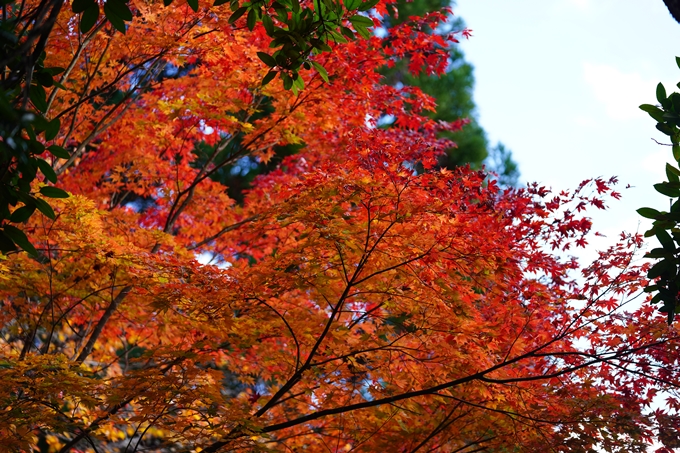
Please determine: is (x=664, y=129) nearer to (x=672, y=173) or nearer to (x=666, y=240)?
(x=672, y=173)

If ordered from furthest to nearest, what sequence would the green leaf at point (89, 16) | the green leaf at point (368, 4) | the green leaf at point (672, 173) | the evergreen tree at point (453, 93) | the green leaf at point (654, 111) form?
1. the evergreen tree at point (453, 93)
2. the green leaf at point (654, 111)
3. the green leaf at point (672, 173)
4. the green leaf at point (368, 4)
5. the green leaf at point (89, 16)

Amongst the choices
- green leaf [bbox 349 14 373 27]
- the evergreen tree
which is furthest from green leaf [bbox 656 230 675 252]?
the evergreen tree

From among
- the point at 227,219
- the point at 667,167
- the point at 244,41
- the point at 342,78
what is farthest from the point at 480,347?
the point at 227,219

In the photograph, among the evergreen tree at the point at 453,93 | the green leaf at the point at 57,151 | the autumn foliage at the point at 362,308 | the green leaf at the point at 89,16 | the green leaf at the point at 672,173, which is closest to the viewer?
the green leaf at the point at 57,151

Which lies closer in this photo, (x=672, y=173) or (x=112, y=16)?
(x=112, y=16)

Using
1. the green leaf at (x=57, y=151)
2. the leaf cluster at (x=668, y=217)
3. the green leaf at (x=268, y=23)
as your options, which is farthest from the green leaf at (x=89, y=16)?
the leaf cluster at (x=668, y=217)

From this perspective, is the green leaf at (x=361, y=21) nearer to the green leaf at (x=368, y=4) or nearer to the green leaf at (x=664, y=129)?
the green leaf at (x=368, y=4)

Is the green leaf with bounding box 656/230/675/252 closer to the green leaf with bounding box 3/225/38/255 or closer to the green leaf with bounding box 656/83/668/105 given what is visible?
the green leaf with bounding box 656/83/668/105

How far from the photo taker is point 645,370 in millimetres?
4770

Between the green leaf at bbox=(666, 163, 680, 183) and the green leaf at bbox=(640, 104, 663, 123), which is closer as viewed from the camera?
the green leaf at bbox=(666, 163, 680, 183)

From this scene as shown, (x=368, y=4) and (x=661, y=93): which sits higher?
(x=368, y=4)

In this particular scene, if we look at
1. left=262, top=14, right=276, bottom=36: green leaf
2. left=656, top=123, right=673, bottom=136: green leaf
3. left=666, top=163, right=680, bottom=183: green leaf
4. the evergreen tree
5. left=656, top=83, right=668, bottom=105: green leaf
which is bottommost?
left=666, top=163, right=680, bottom=183: green leaf

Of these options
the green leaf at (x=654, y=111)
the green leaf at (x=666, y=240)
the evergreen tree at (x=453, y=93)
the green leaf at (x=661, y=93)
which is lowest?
the green leaf at (x=666, y=240)

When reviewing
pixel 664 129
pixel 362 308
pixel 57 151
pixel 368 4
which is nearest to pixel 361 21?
pixel 368 4
